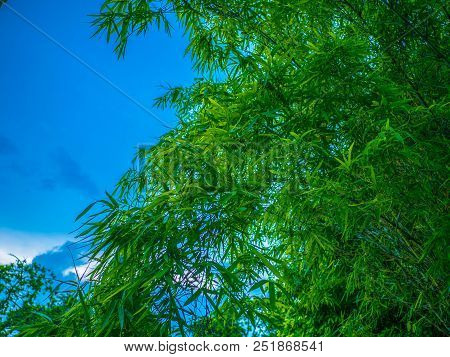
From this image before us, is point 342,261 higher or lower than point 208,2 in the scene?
lower

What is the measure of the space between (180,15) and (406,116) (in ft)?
6.24

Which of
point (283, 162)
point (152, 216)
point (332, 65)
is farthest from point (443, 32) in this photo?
point (152, 216)

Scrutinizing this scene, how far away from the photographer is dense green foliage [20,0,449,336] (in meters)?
2.04

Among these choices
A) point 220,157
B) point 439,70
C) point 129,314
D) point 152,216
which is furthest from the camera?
point 439,70

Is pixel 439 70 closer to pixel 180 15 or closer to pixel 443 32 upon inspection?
pixel 443 32

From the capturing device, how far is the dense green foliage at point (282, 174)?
2039mm

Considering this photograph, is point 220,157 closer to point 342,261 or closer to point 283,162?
point 283,162

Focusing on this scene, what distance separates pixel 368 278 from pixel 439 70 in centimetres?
147

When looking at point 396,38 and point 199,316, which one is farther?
point 396,38

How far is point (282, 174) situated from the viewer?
8.10ft

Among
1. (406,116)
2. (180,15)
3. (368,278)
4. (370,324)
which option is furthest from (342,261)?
(180,15)

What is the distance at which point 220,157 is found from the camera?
2533 mm

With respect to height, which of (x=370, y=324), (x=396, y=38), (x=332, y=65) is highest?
(x=396, y=38)

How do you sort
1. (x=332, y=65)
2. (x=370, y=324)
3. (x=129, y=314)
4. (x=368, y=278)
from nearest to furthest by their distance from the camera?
(x=129, y=314)
(x=332, y=65)
(x=368, y=278)
(x=370, y=324)
